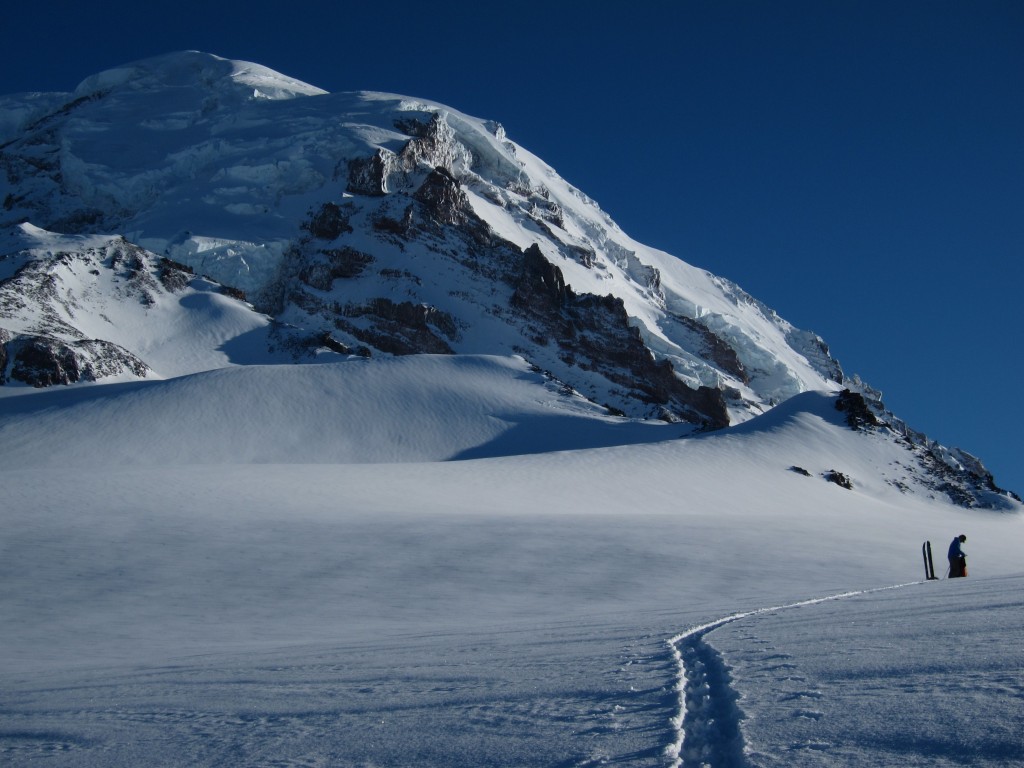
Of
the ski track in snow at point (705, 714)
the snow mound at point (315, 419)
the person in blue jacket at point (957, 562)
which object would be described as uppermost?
the snow mound at point (315, 419)

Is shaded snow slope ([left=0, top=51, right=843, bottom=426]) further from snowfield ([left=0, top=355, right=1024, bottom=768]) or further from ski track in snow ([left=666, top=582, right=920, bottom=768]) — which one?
ski track in snow ([left=666, top=582, right=920, bottom=768])

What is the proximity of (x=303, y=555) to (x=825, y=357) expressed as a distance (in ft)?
480

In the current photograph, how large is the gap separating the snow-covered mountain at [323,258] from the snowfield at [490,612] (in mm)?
19676

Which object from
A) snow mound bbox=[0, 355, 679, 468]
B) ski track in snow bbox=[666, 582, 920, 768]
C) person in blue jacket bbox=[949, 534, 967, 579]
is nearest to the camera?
ski track in snow bbox=[666, 582, 920, 768]

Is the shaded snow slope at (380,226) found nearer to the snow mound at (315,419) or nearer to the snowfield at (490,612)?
the snow mound at (315,419)

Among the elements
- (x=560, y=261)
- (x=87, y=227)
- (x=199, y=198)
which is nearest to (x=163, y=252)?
(x=199, y=198)

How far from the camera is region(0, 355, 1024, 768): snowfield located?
16.9 feet

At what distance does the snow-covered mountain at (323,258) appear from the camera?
71500mm

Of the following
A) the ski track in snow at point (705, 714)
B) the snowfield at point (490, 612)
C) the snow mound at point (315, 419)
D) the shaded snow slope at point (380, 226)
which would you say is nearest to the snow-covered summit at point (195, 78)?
the shaded snow slope at point (380, 226)

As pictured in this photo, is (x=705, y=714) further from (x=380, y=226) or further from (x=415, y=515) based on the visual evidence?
(x=380, y=226)

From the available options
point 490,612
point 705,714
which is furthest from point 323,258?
point 705,714

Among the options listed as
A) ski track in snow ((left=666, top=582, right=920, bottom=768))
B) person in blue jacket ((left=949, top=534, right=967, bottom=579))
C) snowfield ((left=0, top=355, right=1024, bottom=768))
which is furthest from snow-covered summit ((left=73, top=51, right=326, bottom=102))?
ski track in snow ((left=666, top=582, right=920, bottom=768))

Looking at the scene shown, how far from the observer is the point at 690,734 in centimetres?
492

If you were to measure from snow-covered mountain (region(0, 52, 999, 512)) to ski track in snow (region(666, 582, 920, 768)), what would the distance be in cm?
4550
